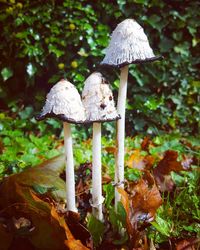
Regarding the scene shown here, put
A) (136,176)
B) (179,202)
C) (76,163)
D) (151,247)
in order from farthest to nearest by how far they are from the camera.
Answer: (76,163) → (136,176) → (179,202) → (151,247)

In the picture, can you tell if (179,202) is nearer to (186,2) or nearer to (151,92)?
(151,92)

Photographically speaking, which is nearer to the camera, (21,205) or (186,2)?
(21,205)

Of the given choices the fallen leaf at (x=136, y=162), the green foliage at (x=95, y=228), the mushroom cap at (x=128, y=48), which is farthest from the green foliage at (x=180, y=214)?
the mushroom cap at (x=128, y=48)

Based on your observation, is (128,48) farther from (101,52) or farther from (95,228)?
(101,52)

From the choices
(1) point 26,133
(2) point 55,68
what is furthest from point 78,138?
(2) point 55,68

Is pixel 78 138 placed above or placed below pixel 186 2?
below

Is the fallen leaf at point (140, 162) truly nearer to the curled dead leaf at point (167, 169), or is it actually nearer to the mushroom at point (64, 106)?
the curled dead leaf at point (167, 169)

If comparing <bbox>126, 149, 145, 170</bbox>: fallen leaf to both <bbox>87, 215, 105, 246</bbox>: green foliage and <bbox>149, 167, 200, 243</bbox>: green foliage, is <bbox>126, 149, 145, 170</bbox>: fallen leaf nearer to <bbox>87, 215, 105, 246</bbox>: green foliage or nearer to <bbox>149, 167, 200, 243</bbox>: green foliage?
<bbox>149, 167, 200, 243</bbox>: green foliage
